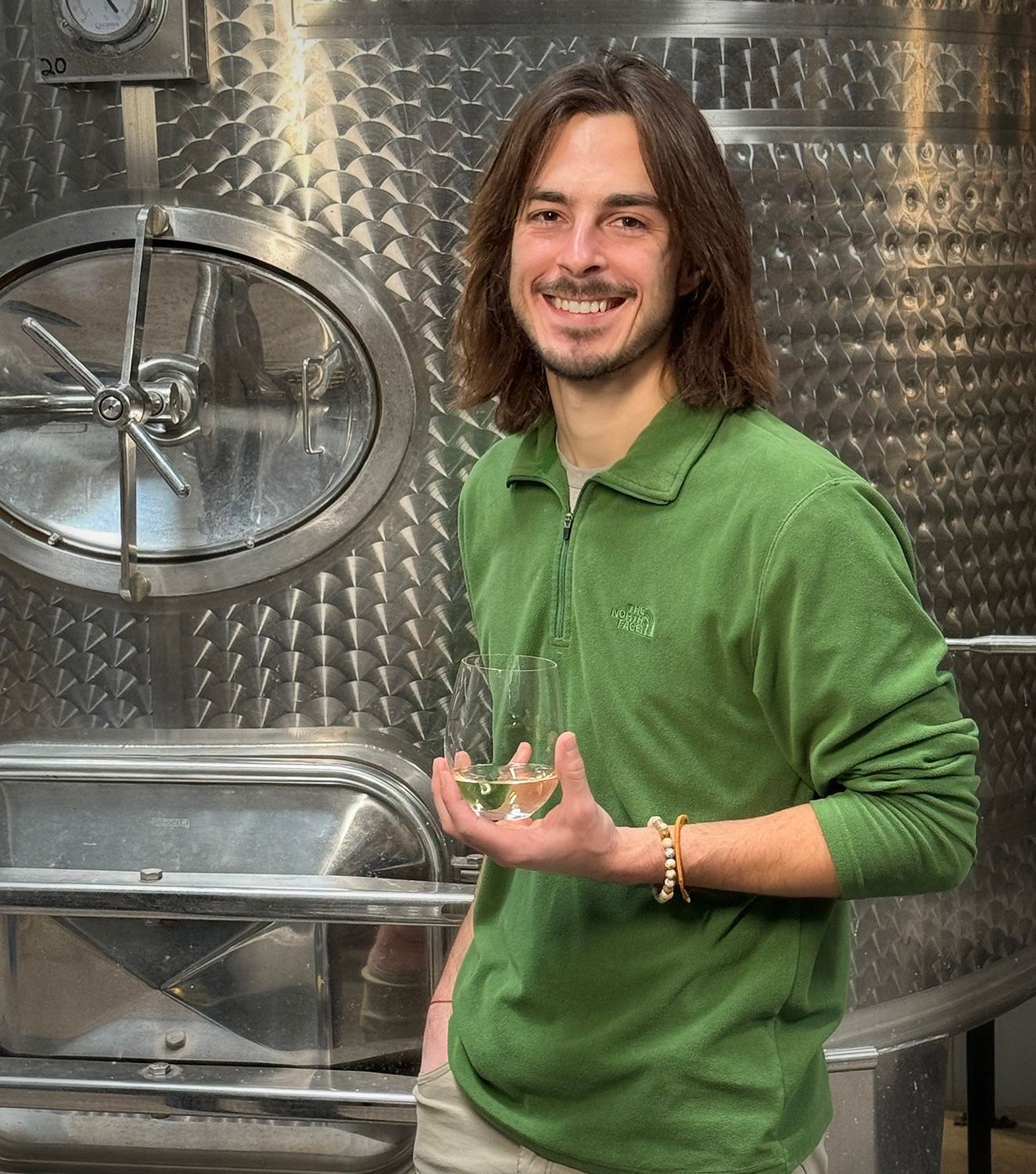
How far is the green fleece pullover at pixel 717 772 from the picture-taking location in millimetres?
1268

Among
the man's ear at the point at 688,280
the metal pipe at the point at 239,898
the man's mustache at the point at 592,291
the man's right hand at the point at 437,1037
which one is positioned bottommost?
the metal pipe at the point at 239,898

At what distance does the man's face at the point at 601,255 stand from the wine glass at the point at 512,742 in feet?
1.28

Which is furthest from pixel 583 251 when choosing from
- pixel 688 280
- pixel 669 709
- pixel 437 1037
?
pixel 437 1037

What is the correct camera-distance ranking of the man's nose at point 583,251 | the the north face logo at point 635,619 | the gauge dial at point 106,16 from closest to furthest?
the the north face logo at point 635,619 < the man's nose at point 583,251 < the gauge dial at point 106,16

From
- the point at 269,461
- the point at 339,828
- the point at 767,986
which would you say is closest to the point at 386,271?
the point at 269,461

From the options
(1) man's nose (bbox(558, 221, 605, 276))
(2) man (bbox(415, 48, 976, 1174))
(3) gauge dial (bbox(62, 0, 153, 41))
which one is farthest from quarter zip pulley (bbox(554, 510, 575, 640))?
(3) gauge dial (bbox(62, 0, 153, 41))

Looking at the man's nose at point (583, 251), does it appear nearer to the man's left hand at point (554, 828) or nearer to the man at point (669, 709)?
the man at point (669, 709)

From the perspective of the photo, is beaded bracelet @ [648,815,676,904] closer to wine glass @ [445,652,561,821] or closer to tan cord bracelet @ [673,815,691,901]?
tan cord bracelet @ [673,815,691,901]

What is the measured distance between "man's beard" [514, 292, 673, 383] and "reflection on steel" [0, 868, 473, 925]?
1.01 metres

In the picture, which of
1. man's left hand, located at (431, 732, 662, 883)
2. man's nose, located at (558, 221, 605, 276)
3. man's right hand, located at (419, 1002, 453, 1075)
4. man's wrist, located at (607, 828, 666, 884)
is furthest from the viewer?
man's right hand, located at (419, 1002, 453, 1075)

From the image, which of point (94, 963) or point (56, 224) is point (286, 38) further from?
point (94, 963)

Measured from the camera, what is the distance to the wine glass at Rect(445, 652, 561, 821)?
1.19 meters

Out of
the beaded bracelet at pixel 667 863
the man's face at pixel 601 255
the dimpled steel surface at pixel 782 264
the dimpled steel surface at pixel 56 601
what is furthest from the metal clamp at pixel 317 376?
the beaded bracelet at pixel 667 863

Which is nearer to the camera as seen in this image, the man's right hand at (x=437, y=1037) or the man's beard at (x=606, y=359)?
the man's beard at (x=606, y=359)
